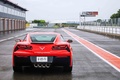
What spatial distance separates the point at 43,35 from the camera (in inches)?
369

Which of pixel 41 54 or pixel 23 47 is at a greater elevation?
pixel 23 47

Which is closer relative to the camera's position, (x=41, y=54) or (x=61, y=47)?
(x=41, y=54)

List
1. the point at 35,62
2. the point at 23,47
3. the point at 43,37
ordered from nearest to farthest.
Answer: the point at 35,62 → the point at 23,47 → the point at 43,37

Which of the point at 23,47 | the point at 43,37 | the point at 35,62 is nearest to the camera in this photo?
the point at 35,62

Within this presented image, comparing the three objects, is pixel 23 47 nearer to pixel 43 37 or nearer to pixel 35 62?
pixel 35 62

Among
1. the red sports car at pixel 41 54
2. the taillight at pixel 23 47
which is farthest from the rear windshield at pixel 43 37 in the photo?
the taillight at pixel 23 47

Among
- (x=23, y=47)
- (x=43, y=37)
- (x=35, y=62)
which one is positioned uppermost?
(x=43, y=37)

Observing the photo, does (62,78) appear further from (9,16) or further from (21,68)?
(9,16)

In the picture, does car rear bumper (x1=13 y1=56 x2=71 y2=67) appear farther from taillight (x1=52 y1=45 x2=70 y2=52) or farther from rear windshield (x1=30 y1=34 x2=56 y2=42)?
rear windshield (x1=30 y1=34 x2=56 y2=42)

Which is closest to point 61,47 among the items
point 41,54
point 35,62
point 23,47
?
point 41,54

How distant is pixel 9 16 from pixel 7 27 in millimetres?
5218

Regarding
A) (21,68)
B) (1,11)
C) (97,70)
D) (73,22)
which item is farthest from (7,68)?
(73,22)

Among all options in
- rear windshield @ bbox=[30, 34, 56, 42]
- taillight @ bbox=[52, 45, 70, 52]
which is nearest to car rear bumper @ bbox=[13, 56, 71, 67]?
taillight @ bbox=[52, 45, 70, 52]

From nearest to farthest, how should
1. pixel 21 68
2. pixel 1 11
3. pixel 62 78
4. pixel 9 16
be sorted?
pixel 62 78 < pixel 21 68 < pixel 1 11 < pixel 9 16
